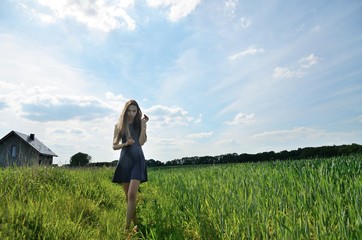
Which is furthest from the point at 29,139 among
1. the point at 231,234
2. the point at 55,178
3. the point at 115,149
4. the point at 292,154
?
the point at 231,234

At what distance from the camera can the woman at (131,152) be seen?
17.8 ft

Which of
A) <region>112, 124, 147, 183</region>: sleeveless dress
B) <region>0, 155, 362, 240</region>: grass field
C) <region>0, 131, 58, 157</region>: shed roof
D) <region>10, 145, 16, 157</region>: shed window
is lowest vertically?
<region>0, 155, 362, 240</region>: grass field

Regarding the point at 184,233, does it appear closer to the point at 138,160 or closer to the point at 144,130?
the point at 138,160

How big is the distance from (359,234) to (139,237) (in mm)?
3590

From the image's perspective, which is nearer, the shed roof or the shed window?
the shed window

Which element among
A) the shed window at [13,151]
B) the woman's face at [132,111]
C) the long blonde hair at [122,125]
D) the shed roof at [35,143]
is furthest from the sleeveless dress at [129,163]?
the shed roof at [35,143]

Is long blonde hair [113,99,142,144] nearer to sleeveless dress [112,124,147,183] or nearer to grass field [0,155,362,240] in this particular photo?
sleeveless dress [112,124,147,183]

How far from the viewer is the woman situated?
5420 mm

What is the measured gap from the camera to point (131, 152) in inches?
230

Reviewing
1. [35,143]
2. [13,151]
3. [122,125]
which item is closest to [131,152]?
[122,125]

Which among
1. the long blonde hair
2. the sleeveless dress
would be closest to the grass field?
the sleeveless dress

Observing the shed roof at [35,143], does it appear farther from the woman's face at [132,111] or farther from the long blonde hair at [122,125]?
the woman's face at [132,111]

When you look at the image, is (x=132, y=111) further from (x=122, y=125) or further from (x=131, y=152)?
(x=131, y=152)

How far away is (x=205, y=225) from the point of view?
4477mm
